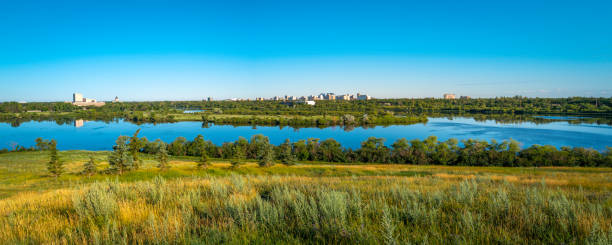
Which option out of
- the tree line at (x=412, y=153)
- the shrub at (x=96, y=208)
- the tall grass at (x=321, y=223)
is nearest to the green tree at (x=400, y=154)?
the tree line at (x=412, y=153)

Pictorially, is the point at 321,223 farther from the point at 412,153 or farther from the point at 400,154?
the point at 400,154

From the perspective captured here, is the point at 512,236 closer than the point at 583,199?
Yes

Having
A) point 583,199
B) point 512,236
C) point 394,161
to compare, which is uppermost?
point 512,236

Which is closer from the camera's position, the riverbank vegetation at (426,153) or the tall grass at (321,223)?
the tall grass at (321,223)

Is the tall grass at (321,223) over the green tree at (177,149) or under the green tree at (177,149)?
over

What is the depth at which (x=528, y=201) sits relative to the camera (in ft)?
14.8

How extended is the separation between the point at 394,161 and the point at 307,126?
5771cm

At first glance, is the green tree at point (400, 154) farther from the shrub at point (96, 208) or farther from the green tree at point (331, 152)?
the shrub at point (96, 208)

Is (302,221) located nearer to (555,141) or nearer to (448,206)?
(448,206)

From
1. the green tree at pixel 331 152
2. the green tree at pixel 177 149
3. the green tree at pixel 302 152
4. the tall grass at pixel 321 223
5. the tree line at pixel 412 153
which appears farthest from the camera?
the green tree at pixel 177 149

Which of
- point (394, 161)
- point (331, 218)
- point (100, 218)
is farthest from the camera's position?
point (394, 161)

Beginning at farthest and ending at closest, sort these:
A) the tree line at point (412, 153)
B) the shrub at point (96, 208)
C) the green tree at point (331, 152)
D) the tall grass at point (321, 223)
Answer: the green tree at point (331, 152) → the tree line at point (412, 153) → the shrub at point (96, 208) → the tall grass at point (321, 223)

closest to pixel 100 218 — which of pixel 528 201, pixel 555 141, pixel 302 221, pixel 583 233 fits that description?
pixel 302 221

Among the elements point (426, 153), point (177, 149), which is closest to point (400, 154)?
point (426, 153)
